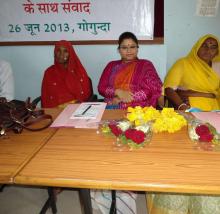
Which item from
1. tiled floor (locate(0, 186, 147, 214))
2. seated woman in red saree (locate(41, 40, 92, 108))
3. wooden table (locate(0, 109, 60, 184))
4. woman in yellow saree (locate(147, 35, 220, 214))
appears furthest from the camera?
seated woman in red saree (locate(41, 40, 92, 108))

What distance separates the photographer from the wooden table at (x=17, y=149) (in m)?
1.12

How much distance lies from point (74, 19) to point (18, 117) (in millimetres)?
1960

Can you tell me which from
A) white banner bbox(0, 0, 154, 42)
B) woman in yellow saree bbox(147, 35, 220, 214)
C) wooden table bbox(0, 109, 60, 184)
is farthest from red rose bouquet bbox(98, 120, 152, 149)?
white banner bbox(0, 0, 154, 42)

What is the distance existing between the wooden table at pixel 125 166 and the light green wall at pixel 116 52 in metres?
1.92

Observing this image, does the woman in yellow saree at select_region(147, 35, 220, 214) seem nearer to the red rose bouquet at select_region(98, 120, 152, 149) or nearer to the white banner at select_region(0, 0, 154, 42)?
the white banner at select_region(0, 0, 154, 42)

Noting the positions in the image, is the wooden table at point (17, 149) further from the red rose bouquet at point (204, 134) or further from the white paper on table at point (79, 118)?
the red rose bouquet at point (204, 134)

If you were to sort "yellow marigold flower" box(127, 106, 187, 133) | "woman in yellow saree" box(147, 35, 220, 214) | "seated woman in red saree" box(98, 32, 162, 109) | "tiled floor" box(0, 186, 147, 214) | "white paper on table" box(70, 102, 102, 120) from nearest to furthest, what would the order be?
"yellow marigold flower" box(127, 106, 187, 133) → "white paper on table" box(70, 102, 102, 120) → "tiled floor" box(0, 186, 147, 214) → "seated woman in red saree" box(98, 32, 162, 109) → "woman in yellow saree" box(147, 35, 220, 214)

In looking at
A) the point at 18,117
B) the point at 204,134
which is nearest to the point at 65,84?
the point at 18,117

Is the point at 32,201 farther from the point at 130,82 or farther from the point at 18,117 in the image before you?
the point at 130,82

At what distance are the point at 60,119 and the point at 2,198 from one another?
1.24 metres

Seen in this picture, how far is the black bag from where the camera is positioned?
1.45 m

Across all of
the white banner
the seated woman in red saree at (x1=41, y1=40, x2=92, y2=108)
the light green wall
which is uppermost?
the white banner

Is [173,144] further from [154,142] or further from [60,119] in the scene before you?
[60,119]

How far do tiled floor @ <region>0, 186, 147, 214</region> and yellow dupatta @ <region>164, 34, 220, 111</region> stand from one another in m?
1.27
